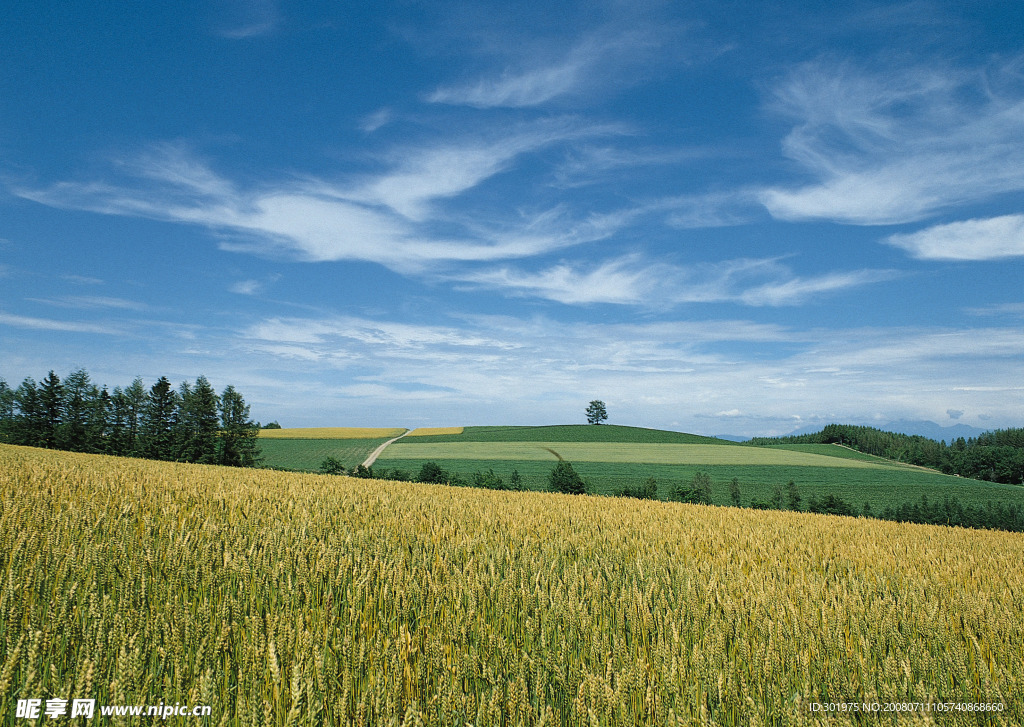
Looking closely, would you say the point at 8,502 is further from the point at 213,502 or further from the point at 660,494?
the point at 660,494

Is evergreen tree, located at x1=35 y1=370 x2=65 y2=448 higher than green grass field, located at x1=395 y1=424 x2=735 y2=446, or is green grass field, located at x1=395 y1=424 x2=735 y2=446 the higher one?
evergreen tree, located at x1=35 y1=370 x2=65 y2=448

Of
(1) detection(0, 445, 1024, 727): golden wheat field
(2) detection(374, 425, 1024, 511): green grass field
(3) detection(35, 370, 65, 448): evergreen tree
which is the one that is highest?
(3) detection(35, 370, 65, 448): evergreen tree

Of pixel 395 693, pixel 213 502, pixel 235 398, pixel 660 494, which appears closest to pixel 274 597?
pixel 395 693

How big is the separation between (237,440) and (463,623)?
165 feet

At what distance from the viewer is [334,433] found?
77688 millimetres

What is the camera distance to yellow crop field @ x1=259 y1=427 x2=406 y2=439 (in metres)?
72.8

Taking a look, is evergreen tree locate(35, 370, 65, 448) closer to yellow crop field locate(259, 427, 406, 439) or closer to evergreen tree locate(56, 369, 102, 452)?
evergreen tree locate(56, 369, 102, 452)

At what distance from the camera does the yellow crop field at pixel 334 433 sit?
239ft

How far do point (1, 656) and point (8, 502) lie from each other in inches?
156

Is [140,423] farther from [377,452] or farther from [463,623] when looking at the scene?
[463,623]

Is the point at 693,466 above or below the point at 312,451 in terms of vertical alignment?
below

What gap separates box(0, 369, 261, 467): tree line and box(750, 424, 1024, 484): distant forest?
70.8 m

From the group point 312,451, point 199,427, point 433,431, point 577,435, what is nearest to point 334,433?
point 433,431

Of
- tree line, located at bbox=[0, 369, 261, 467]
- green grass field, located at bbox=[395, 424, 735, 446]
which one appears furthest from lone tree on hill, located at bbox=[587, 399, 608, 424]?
tree line, located at bbox=[0, 369, 261, 467]
